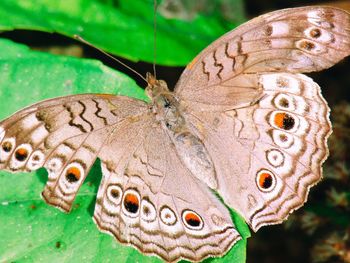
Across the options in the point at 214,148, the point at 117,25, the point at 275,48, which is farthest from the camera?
the point at 117,25

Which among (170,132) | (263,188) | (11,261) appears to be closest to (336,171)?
(263,188)

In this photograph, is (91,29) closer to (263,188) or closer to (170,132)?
(170,132)

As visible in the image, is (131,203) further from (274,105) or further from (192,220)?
(274,105)

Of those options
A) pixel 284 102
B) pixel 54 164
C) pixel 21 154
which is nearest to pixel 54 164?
pixel 54 164

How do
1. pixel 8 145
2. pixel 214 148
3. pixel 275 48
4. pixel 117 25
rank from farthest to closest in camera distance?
1. pixel 117 25
2. pixel 214 148
3. pixel 275 48
4. pixel 8 145

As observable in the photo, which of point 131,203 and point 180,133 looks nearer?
point 131,203

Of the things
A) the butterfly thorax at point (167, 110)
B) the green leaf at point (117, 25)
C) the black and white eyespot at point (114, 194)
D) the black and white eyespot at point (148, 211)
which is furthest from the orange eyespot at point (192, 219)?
the green leaf at point (117, 25)

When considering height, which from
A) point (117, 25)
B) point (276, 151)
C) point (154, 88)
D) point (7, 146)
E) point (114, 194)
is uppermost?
point (117, 25)
